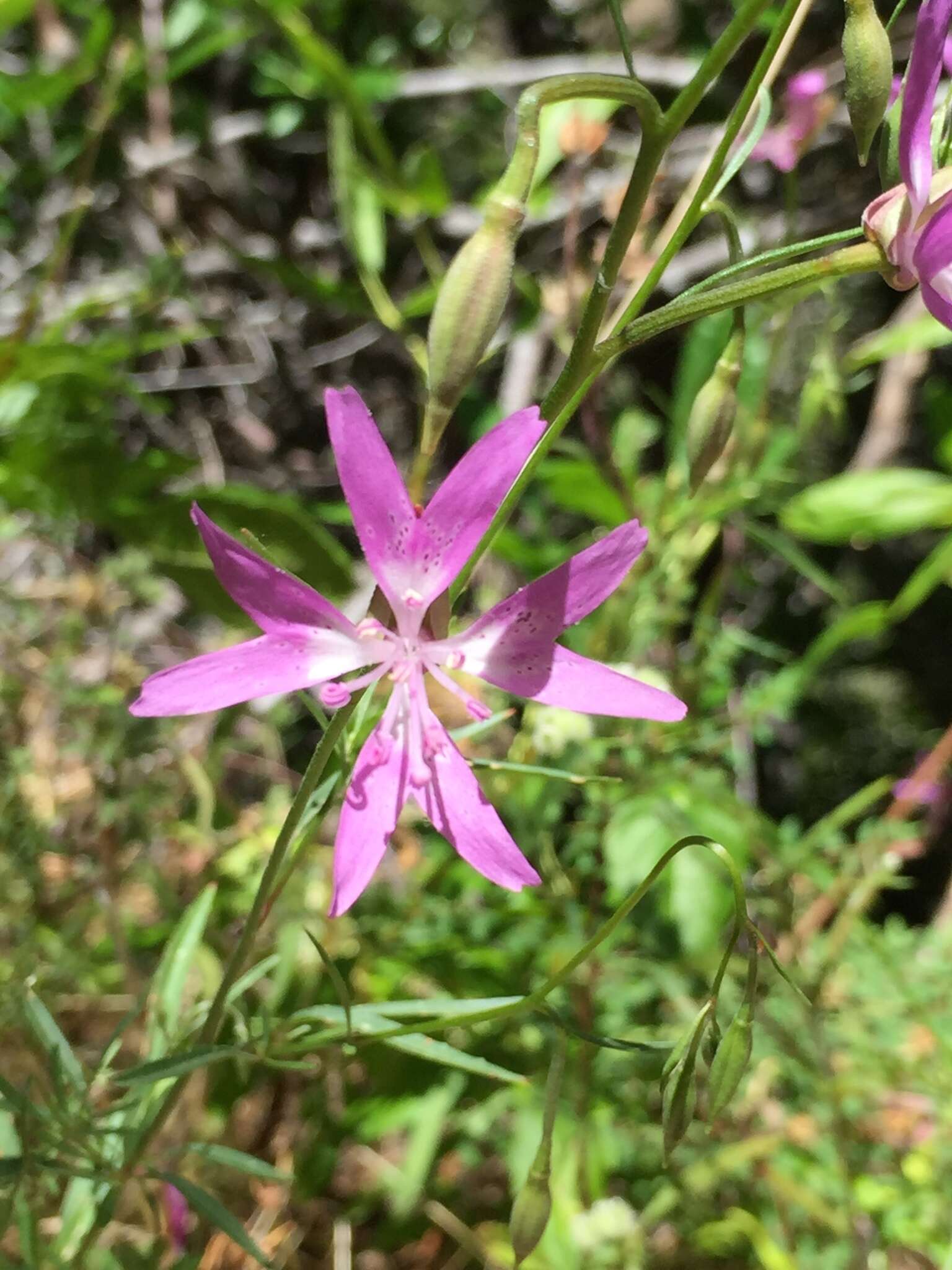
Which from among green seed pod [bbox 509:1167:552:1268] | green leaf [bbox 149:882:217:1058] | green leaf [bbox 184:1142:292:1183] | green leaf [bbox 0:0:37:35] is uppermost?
green leaf [bbox 0:0:37:35]

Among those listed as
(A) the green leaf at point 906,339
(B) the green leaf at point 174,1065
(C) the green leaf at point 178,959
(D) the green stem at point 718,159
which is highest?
(D) the green stem at point 718,159

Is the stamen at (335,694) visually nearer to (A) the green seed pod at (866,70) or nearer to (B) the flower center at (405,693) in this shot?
(B) the flower center at (405,693)

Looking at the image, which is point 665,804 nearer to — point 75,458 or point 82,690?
point 82,690

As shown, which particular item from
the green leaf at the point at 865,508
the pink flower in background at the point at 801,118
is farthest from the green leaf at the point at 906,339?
the pink flower in background at the point at 801,118

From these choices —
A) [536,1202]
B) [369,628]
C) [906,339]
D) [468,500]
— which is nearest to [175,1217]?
[536,1202]

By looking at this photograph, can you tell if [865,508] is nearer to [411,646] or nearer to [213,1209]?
[411,646]

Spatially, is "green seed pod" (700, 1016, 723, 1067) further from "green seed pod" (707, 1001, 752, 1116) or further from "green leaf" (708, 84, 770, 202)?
"green leaf" (708, 84, 770, 202)

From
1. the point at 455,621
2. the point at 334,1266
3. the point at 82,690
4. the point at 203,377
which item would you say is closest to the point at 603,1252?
the point at 334,1266

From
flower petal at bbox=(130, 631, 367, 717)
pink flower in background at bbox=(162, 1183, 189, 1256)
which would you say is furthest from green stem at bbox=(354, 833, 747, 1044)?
pink flower in background at bbox=(162, 1183, 189, 1256)
